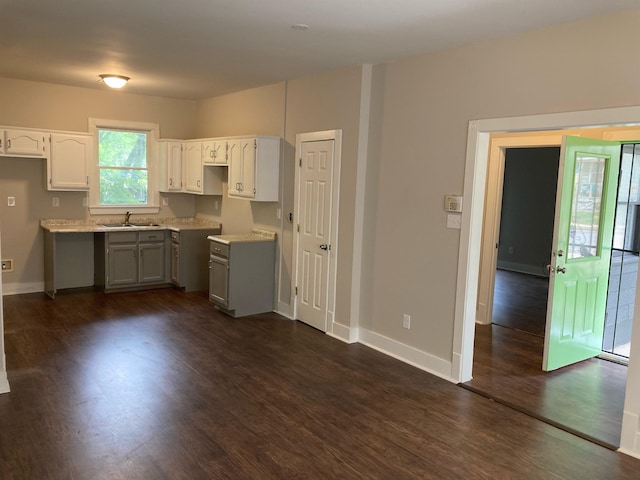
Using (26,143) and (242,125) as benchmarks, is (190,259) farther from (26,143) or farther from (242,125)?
(26,143)

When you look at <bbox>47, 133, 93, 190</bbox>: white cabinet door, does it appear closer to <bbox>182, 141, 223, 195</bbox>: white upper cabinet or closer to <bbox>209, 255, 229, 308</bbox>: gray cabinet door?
<bbox>182, 141, 223, 195</bbox>: white upper cabinet

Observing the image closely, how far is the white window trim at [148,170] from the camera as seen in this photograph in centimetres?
682

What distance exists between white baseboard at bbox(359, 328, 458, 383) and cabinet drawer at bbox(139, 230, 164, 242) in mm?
3293

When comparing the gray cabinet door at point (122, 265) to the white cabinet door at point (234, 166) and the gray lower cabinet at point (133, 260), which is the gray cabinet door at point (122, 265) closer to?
the gray lower cabinet at point (133, 260)

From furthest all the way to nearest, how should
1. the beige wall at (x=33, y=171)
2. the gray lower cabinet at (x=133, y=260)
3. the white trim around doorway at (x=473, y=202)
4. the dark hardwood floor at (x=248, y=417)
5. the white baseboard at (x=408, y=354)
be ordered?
the gray lower cabinet at (x=133, y=260) < the beige wall at (x=33, y=171) < the white baseboard at (x=408, y=354) < the white trim around doorway at (x=473, y=202) < the dark hardwood floor at (x=248, y=417)

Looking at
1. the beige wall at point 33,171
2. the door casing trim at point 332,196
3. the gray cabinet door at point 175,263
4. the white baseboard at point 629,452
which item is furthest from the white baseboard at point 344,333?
the beige wall at point 33,171

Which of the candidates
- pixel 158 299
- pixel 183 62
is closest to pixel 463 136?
pixel 183 62

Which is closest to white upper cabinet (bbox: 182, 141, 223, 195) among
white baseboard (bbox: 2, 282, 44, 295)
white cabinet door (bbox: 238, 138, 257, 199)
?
white cabinet door (bbox: 238, 138, 257, 199)

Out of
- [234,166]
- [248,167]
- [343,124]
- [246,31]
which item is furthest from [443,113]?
[234,166]

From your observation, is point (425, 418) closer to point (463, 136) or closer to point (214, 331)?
point (463, 136)

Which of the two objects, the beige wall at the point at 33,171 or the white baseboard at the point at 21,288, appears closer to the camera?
the beige wall at the point at 33,171

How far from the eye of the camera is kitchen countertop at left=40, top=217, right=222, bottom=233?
20.6 feet

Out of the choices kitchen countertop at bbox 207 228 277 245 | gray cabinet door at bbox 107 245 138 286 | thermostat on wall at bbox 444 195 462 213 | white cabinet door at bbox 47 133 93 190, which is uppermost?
white cabinet door at bbox 47 133 93 190

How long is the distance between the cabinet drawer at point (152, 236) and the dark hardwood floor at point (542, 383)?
420 cm
